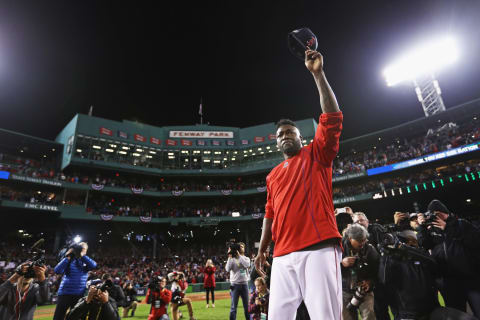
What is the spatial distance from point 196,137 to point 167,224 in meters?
13.6

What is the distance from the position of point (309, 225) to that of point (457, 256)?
111 inches

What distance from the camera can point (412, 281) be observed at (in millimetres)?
3203

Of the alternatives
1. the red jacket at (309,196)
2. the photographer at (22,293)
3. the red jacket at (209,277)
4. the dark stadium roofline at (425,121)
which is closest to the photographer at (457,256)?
the red jacket at (309,196)

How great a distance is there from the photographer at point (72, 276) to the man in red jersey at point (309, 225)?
609 cm

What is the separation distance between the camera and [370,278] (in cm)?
409

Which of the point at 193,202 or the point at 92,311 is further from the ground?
Result: the point at 193,202

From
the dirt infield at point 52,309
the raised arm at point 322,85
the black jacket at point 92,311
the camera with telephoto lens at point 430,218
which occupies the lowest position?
the dirt infield at point 52,309

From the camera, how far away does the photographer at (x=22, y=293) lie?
438cm

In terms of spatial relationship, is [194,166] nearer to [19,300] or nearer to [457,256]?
[19,300]

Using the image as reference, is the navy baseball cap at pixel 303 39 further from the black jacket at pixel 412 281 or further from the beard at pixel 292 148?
the black jacket at pixel 412 281

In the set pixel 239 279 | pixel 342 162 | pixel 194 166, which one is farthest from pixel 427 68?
pixel 239 279

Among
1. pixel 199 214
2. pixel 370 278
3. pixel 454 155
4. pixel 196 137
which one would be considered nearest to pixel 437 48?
pixel 454 155

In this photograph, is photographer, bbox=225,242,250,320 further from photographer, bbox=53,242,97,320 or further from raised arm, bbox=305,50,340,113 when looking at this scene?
raised arm, bbox=305,50,340,113

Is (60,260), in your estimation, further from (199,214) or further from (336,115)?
(199,214)
